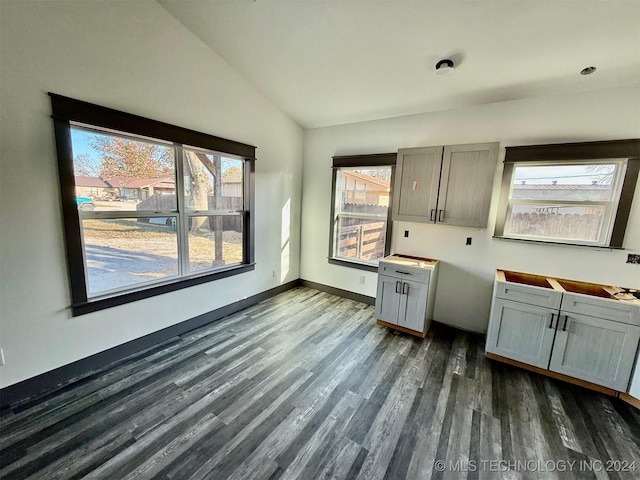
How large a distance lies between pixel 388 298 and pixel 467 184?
155 centimetres

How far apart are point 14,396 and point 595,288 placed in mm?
4951

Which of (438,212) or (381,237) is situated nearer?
(438,212)

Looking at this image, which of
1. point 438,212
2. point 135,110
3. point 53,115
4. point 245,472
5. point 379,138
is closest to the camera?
point 245,472

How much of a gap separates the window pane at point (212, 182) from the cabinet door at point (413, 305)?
2.34 m

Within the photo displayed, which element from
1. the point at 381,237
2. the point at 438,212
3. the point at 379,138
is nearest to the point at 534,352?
the point at 438,212

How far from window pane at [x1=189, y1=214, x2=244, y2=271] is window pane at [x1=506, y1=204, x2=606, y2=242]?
3.25 metres

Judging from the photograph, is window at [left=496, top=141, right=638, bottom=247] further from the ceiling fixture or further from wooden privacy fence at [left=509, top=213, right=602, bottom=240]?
the ceiling fixture

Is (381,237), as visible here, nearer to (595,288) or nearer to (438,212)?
(438,212)

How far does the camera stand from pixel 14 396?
188 cm

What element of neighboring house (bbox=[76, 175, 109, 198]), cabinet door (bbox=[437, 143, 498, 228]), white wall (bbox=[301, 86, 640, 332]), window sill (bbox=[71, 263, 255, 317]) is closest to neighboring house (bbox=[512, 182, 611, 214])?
white wall (bbox=[301, 86, 640, 332])

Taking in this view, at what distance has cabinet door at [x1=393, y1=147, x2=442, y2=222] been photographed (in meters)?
2.96

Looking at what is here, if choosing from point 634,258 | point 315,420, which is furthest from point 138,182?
point 634,258

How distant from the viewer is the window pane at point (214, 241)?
2979 mm

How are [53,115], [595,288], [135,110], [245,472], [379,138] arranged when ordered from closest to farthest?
[245,472]
[53,115]
[135,110]
[595,288]
[379,138]
